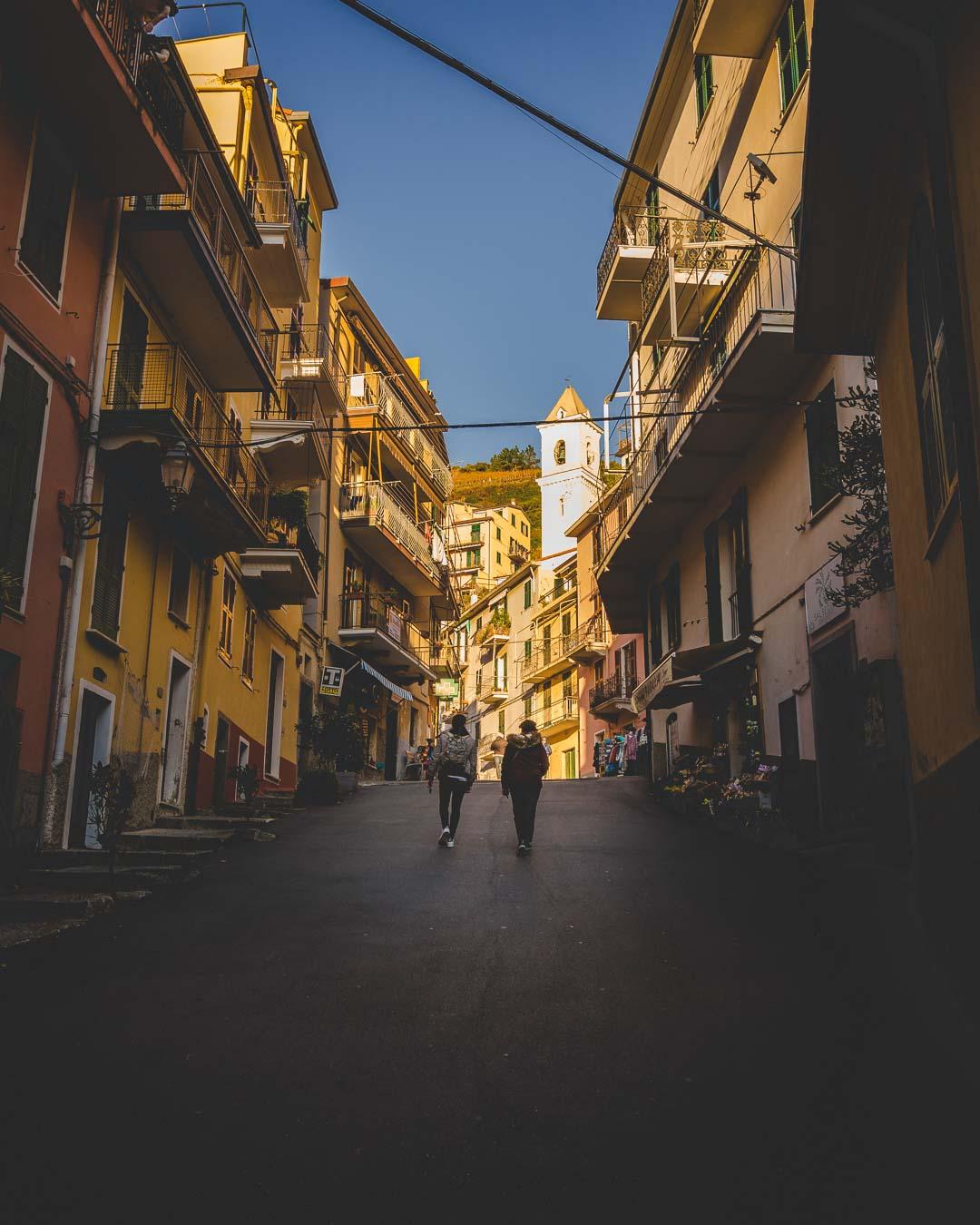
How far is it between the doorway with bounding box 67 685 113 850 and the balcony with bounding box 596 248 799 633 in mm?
8061

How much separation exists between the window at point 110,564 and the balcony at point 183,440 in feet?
1.44

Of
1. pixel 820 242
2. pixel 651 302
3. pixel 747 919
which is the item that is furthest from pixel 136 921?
pixel 651 302

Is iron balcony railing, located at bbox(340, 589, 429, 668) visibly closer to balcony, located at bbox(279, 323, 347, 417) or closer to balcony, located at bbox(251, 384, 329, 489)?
balcony, located at bbox(279, 323, 347, 417)

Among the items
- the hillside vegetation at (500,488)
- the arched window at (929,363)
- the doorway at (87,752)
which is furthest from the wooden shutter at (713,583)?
the hillside vegetation at (500,488)

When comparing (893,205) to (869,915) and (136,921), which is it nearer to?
(869,915)

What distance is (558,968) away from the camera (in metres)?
7.36

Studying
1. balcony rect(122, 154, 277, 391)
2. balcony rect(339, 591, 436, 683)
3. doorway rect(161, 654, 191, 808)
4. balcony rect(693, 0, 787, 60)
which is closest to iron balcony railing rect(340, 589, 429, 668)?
balcony rect(339, 591, 436, 683)

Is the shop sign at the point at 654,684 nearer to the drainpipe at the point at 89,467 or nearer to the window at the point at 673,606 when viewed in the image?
the window at the point at 673,606

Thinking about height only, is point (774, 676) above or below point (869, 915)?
above

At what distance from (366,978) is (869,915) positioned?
13.4 feet

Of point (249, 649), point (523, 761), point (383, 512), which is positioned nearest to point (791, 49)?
point (523, 761)

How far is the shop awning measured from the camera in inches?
742

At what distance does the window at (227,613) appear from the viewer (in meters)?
21.5

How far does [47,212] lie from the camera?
43.9ft
